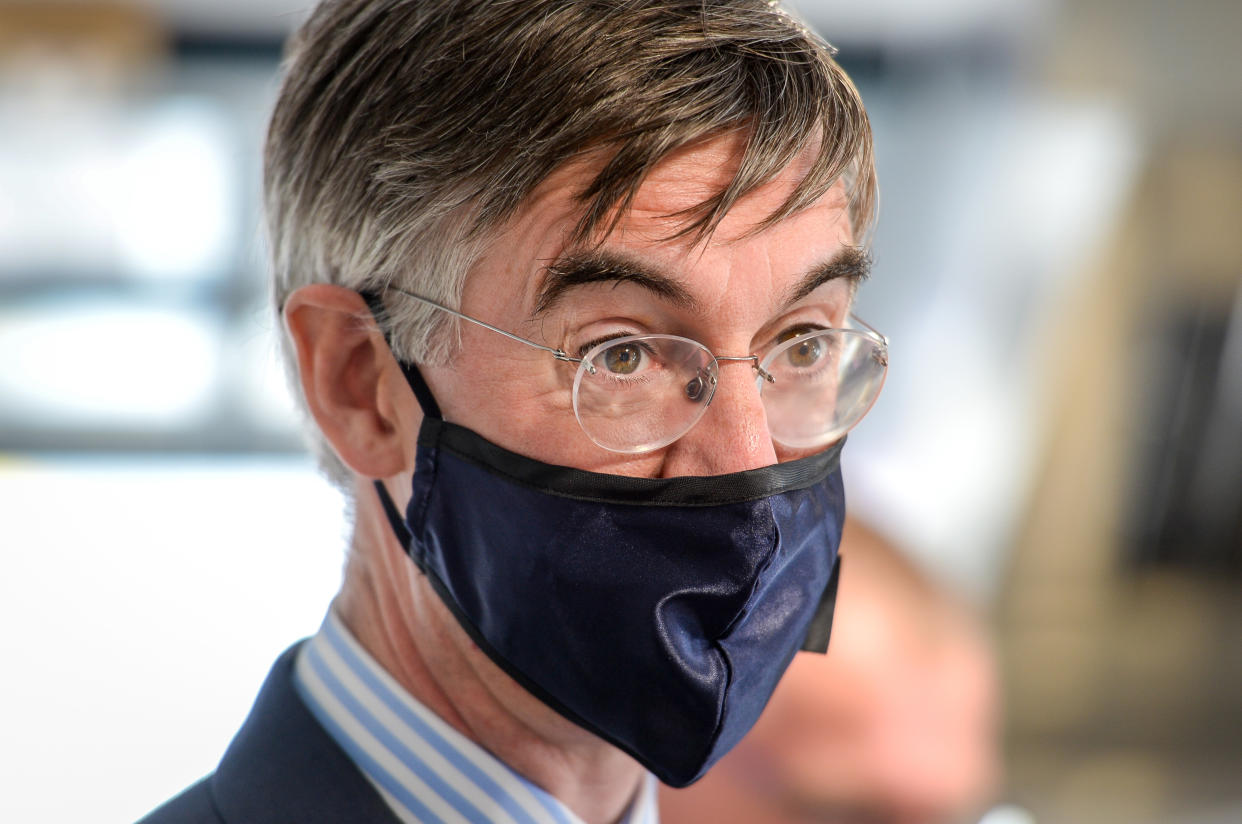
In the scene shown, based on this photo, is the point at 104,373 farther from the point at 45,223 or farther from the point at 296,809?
the point at 296,809

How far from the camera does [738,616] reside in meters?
1.12

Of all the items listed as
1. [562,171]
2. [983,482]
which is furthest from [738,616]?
[983,482]

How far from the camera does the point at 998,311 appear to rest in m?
4.95

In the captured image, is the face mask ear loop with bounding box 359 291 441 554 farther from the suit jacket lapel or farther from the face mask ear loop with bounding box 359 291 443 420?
the suit jacket lapel

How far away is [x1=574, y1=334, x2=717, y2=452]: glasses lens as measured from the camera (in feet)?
3.59

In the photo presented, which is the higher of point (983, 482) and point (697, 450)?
point (983, 482)

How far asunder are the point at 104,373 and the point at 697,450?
483 centimetres

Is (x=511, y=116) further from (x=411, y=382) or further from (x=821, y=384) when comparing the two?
(x=821, y=384)

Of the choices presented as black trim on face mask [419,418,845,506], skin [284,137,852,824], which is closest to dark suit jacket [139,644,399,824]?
skin [284,137,852,824]

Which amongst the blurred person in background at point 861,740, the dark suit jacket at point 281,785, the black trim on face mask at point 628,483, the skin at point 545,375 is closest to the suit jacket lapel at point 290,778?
the dark suit jacket at point 281,785

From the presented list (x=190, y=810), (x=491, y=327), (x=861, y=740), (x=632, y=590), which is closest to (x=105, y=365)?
(x=861, y=740)

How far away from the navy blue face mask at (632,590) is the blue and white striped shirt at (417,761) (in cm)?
12

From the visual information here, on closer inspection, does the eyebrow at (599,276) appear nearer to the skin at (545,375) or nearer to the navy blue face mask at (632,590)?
the skin at (545,375)

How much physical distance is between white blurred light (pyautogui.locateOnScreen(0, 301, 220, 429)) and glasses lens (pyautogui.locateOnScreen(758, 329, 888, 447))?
475 cm
